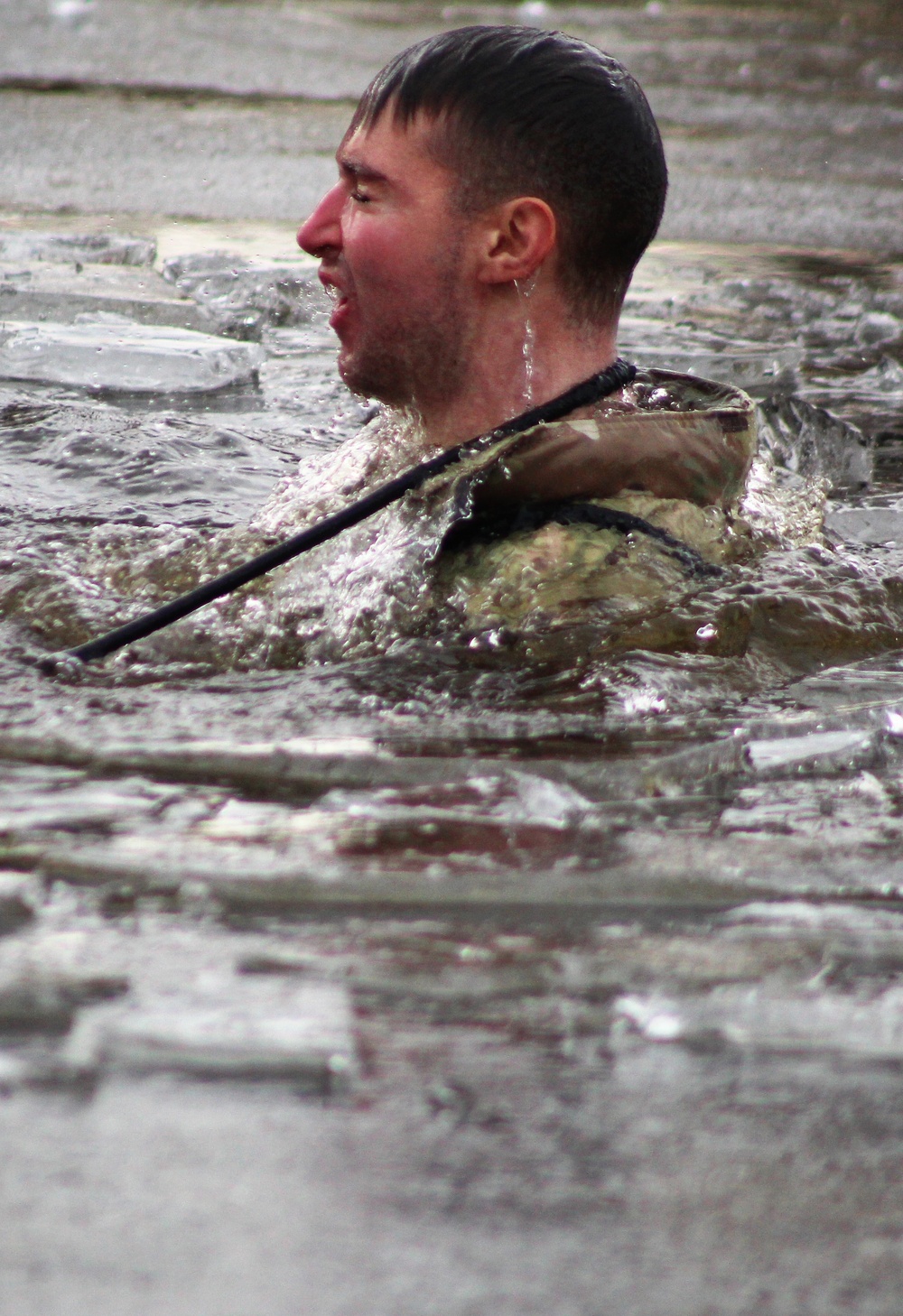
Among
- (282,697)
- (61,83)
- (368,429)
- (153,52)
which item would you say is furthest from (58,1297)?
(153,52)

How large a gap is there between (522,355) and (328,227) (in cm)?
41

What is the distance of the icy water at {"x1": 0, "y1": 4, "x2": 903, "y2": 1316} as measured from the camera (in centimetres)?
117

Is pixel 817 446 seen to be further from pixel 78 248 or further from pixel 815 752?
pixel 78 248

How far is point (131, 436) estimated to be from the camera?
408 centimetres

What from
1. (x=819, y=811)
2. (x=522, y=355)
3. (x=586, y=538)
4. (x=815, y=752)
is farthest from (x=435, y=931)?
(x=522, y=355)

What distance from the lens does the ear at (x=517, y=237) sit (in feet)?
8.85

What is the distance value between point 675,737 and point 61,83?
7.93 meters

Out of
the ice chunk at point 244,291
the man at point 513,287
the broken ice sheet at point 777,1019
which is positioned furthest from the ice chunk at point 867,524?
the broken ice sheet at point 777,1019

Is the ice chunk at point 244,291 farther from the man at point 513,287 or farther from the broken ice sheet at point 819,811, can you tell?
the broken ice sheet at point 819,811

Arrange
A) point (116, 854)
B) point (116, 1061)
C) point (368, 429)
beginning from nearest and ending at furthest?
point (116, 1061)
point (116, 854)
point (368, 429)

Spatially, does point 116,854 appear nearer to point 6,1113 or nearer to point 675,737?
point 6,1113

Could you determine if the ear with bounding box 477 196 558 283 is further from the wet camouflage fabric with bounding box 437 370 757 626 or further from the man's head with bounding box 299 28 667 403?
the wet camouflage fabric with bounding box 437 370 757 626

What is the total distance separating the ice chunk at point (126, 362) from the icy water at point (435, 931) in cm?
110

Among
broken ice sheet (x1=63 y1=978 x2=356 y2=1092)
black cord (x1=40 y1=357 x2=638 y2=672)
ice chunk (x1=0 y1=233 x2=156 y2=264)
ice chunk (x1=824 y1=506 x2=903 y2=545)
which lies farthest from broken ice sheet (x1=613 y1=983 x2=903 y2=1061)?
ice chunk (x1=0 y1=233 x2=156 y2=264)
